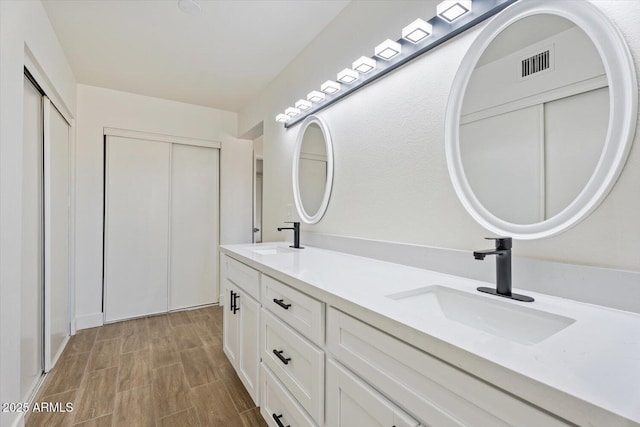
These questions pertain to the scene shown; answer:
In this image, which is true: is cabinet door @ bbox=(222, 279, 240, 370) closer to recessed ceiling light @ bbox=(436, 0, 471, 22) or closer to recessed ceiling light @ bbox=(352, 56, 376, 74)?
recessed ceiling light @ bbox=(352, 56, 376, 74)

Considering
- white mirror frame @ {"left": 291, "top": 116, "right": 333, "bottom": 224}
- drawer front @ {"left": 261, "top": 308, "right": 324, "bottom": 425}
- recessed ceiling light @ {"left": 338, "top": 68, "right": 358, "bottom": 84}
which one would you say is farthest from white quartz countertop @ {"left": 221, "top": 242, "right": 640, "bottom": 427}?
recessed ceiling light @ {"left": 338, "top": 68, "right": 358, "bottom": 84}

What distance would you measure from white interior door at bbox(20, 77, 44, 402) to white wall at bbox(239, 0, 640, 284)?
174 centimetres

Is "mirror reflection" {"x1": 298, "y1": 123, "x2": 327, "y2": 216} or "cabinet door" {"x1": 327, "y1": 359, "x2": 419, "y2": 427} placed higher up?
"mirror reflection" {"x1": 298, "y1": 123, "x2": 327, "y2": 216}

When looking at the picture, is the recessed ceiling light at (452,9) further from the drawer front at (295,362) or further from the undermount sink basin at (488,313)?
the drawer front at (295,362)

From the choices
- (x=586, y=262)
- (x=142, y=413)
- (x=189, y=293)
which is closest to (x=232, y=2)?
(x=586, y=262)

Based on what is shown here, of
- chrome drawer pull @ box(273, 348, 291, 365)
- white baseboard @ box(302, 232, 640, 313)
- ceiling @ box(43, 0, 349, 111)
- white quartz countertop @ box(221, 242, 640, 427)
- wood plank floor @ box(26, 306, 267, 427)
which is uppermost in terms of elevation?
ceiling @ box(43, 0, 349, 111)

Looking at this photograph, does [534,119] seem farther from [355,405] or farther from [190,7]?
[190,7]

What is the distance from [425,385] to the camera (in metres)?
0.62

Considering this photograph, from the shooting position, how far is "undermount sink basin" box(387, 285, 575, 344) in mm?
738

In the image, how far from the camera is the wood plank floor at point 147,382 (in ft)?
5.14

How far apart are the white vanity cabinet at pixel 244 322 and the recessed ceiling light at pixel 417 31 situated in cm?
133

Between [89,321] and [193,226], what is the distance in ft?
4.44

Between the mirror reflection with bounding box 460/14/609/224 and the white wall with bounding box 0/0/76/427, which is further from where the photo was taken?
the white wall with bounding box 0/0/76/427

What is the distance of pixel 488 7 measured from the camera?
1029 mm
